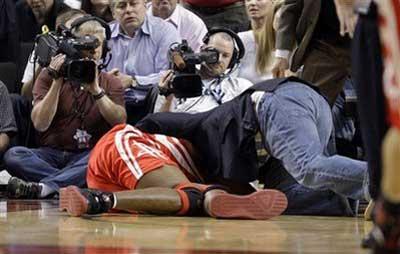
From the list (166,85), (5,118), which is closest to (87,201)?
(166,85)

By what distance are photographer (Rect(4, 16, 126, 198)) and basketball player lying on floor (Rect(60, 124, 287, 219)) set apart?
1375 millimetres

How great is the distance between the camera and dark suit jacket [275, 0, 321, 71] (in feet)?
19.1

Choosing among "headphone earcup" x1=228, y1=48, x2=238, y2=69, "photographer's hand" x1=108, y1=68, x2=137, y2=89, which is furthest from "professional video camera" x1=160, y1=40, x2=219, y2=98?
"photographer's hand" x1=108, y1=68, x2=137, y2=89

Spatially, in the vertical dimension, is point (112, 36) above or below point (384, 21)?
below

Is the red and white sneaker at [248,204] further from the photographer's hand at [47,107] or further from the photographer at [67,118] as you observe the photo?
the photographer's hand at [47,107]

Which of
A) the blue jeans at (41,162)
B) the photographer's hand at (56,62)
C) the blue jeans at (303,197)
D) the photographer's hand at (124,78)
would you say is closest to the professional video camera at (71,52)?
the photographer's hand at (56,62)

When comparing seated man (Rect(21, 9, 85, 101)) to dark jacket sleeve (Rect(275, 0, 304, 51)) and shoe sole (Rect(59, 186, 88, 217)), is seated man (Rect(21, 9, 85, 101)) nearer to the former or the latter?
dark jacket sleeve (Rect(275, 0, 304, 51))

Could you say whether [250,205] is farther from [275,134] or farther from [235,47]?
[235,47]

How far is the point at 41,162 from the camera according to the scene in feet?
22.4

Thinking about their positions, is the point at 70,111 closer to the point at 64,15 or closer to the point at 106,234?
the point at 64,15

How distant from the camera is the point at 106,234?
4.09m

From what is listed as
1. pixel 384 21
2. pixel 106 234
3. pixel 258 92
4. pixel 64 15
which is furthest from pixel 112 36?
pixel 384 21

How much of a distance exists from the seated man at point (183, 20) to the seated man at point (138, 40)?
4.6 inches

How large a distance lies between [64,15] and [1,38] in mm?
632
